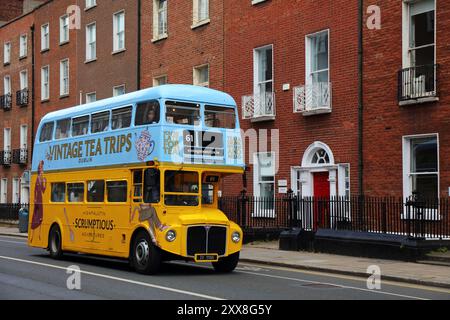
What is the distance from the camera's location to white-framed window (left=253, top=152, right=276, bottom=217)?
2583 cm

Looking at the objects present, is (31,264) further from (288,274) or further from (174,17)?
(174,17)

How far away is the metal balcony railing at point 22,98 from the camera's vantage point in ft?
148

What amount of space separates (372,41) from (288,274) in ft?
29.9

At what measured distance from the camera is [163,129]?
51.2 ft

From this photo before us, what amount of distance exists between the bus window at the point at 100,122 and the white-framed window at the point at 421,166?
8.84 m

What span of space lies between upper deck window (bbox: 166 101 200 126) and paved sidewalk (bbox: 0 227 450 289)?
14.7ft

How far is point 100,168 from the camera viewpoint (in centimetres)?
1772

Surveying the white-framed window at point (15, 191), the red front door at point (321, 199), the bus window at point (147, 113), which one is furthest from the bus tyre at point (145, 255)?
the white-framed window at point (15, 191)

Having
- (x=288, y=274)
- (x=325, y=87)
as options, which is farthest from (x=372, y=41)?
(x=288, y=274)

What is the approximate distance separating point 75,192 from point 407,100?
9.79 meters

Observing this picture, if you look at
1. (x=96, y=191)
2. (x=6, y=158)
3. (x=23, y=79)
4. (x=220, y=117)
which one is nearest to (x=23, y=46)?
(x=23, y=79)

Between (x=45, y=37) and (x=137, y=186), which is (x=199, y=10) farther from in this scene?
(x=45, y=37)

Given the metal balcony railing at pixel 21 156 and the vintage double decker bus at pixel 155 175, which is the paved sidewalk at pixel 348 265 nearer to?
the vintage double decker bus at pixel 155 175

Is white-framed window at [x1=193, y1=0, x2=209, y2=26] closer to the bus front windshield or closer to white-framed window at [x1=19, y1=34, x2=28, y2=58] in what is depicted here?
the bus front windshield
